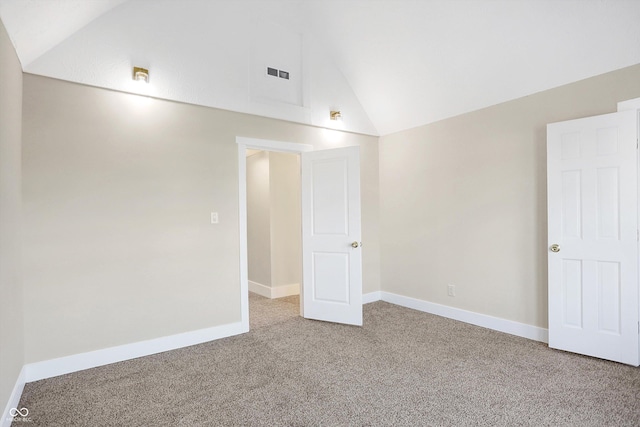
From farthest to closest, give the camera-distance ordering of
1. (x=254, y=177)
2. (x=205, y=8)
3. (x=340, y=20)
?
(x=254, y=177), (x=340, y=20), (x=205, y=8)

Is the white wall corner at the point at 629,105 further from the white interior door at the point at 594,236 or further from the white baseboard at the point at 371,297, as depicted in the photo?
the white baseboard at the point at 371,297

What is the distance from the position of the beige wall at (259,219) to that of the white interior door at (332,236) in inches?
52.5

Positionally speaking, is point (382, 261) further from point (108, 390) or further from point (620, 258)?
point (108, 390)

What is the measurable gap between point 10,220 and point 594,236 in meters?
4.52

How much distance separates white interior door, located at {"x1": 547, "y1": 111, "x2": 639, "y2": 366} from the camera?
2779 mm

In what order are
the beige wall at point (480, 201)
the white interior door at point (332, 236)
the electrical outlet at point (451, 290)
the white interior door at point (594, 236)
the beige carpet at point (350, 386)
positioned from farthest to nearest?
the electrical outlet at point (451, 290) → the white interior door at point (332, 236) → the beige wall at point (480, 201) → the white interior door at point (594, 236) → the beige carpet at point (350, 386)

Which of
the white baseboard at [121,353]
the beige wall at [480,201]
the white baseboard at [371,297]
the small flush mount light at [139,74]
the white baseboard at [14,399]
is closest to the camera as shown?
→ the white baseboard at [14,399]

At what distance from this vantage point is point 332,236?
405 centimetres

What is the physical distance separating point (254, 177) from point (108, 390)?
3.82m

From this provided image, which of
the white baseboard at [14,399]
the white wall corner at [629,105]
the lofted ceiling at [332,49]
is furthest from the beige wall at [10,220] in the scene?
the white wall corner at [629,105]

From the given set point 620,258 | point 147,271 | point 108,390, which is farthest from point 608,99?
point 108,390

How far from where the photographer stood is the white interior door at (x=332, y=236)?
12.9 ft

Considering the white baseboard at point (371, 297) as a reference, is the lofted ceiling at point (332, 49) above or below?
above

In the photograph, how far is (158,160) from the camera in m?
3.22
